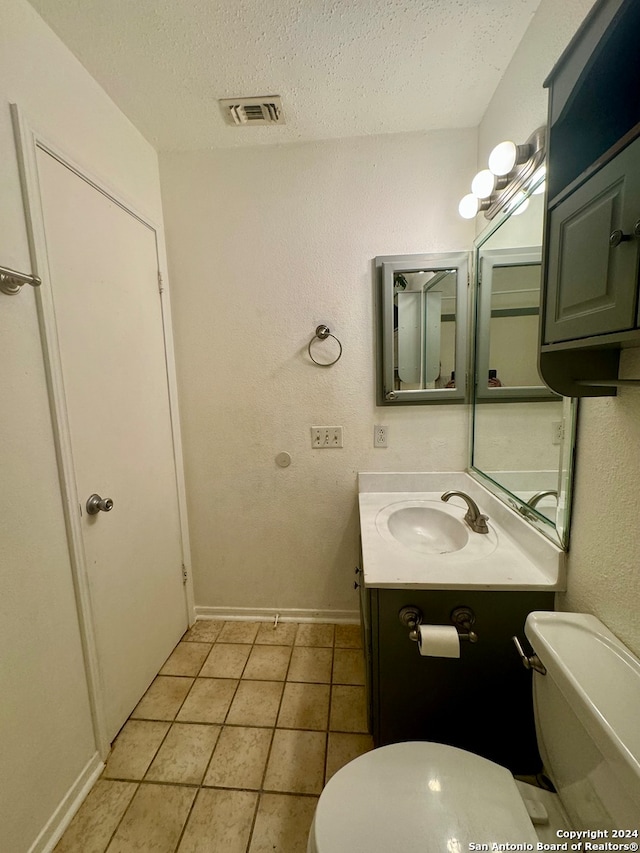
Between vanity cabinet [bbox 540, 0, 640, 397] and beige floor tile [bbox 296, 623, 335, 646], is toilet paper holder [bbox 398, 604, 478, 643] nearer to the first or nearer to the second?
vanity cabinet [bbox 540, 0, 640, 397]

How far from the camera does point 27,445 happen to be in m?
0.94

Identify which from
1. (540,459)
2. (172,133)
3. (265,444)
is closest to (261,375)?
(265,444)

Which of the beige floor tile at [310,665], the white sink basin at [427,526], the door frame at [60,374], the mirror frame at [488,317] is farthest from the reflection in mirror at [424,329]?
the beige floor tile at [310,665]

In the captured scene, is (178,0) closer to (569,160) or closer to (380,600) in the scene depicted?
(569,160)

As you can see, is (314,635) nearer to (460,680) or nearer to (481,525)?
(460,680)

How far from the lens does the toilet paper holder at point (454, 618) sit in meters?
0.99

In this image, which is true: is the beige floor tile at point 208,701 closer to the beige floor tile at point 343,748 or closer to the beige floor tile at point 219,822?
the beige floor tile at point 219,822

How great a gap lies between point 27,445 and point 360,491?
4.44 ft

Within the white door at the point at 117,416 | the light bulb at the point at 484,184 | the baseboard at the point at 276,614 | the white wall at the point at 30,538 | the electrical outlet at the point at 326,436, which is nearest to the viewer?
the white wall at the point at 30,538

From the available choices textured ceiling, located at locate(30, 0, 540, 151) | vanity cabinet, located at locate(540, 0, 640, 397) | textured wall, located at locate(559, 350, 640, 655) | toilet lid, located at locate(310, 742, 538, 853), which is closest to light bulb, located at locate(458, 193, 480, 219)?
textured ceiling, located at locate(30, 0, 540, 151)

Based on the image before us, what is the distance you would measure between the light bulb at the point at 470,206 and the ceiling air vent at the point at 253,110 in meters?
0.88

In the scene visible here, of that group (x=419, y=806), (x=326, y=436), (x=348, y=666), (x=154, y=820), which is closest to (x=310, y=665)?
(x=348, y=666)

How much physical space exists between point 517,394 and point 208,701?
6.04ft

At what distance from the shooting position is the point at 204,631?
182 centimetres
